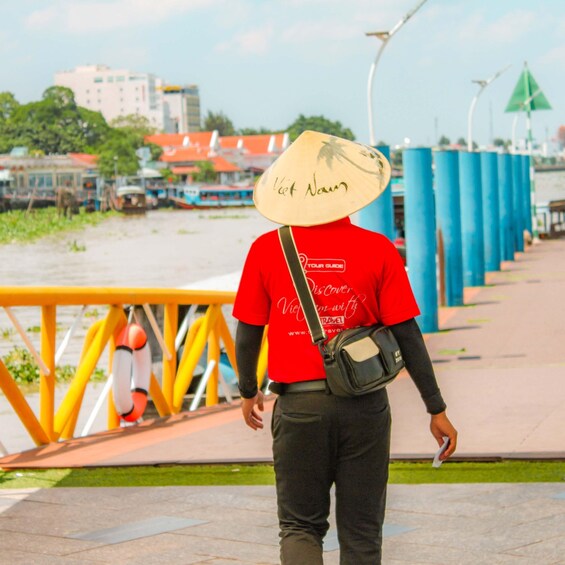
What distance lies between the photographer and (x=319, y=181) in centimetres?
429

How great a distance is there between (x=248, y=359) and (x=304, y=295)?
0.39 meters

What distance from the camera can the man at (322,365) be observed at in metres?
4.10

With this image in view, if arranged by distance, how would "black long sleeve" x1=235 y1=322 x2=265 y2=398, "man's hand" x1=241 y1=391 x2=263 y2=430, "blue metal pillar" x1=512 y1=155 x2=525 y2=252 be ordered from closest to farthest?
"black long sleeve" x1=235 y1=322 x2=265 y2=398
"man's hand" x1=241 y1=391 x2=263 y2=430
"blue metal pillar" x1=512 y1=155 x2=525 y2=252

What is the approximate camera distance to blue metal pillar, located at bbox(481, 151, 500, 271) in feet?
91.5

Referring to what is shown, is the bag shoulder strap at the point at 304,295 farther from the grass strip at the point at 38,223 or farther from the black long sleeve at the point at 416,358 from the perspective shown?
the grass strip at the point at 38,223

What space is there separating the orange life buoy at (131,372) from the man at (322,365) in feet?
18.1

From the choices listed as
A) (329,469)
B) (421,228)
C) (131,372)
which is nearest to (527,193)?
(421,228)

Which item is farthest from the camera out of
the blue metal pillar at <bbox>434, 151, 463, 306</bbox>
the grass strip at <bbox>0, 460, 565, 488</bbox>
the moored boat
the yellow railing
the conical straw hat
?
the moored boat

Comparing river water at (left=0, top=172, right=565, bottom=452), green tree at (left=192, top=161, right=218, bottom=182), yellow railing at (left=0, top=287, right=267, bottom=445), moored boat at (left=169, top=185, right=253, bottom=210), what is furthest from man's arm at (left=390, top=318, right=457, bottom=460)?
green tree at (left=192, top=161, right=218, bottom=182)

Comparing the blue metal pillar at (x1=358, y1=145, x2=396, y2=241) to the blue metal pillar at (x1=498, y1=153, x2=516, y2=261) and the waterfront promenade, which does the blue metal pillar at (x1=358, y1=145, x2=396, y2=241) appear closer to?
the waterfront promenade

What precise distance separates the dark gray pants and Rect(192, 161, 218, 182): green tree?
184 m

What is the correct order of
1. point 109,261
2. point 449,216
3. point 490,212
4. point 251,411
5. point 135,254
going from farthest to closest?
1. point 135,254
2. point 109,261
3. point 490,212
4. point 449,216
5. point 251,411

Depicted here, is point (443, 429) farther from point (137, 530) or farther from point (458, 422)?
point (458, 422)

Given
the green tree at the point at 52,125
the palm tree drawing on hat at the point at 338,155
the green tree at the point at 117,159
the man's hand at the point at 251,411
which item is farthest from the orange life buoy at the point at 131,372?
the green tree at the point at 52,125
